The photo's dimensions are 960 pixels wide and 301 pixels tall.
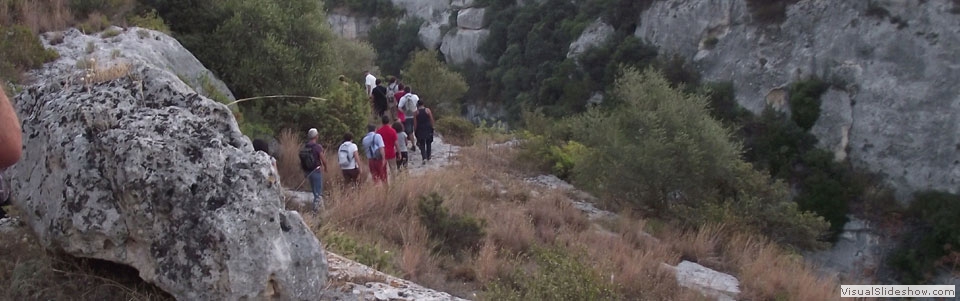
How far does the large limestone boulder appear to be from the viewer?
145 inches

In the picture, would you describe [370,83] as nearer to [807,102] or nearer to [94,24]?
[94,24]

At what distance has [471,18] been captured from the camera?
60906 mm

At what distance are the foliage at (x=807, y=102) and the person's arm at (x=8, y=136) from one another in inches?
1327

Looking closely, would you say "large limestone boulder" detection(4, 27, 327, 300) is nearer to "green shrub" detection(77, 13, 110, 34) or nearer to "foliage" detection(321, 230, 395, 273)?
"foliage" detection(321, 230, 395, 273)

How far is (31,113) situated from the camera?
4395 mm

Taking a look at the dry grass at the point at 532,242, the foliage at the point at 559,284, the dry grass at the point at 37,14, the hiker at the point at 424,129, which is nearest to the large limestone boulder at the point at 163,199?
the foliage at the point at 559,284

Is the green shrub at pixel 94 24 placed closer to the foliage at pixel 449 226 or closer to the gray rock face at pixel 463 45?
the foliage at pixel 449 226

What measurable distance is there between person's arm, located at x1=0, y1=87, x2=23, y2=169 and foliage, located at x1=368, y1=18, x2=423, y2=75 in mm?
61070

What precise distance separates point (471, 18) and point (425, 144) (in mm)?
47891

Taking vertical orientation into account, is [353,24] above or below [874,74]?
below

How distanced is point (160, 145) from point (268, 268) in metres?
0.80

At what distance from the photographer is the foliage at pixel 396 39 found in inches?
A: 2525

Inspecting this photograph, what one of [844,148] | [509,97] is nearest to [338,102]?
[844,148]

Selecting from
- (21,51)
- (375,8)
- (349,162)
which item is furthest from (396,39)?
(21,51)
